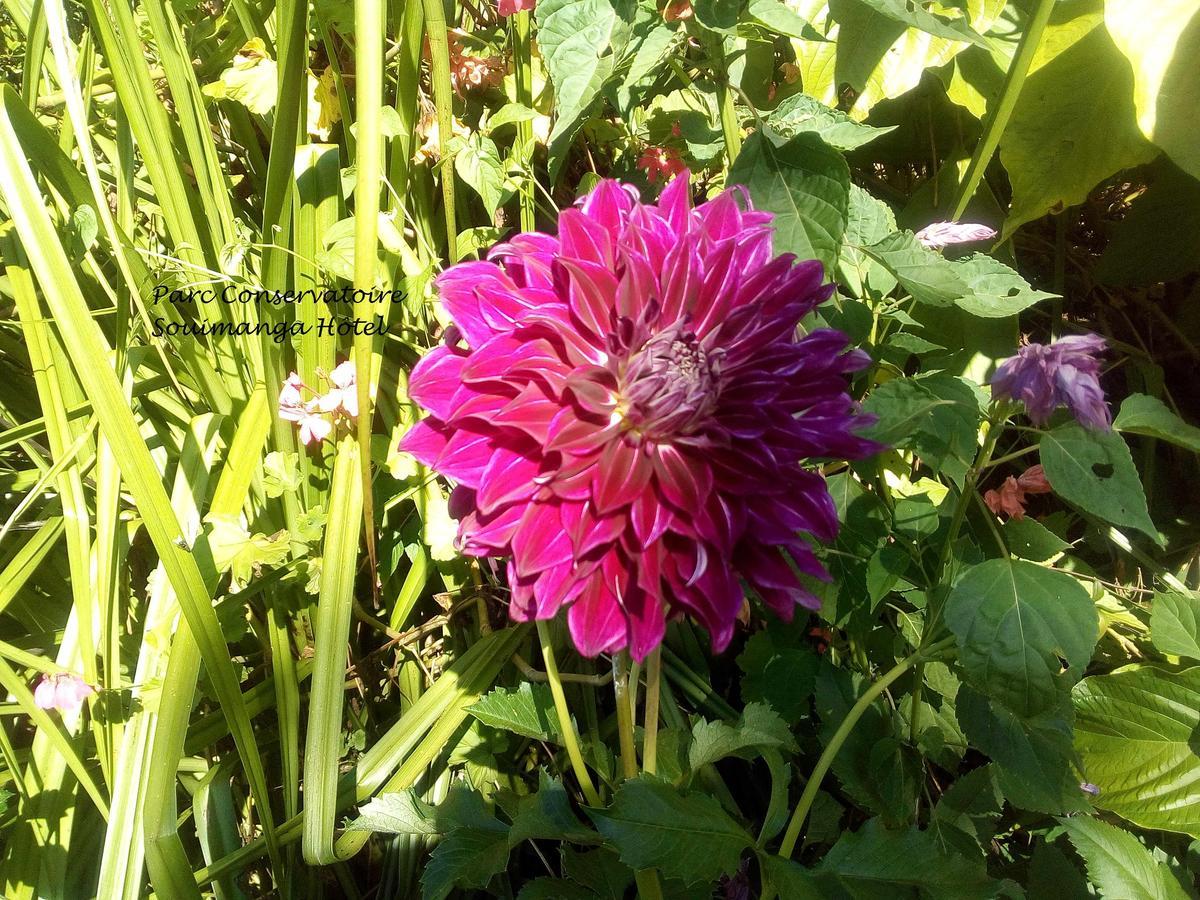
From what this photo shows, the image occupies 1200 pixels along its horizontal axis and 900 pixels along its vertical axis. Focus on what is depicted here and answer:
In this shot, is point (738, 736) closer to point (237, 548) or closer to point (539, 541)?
point (539, 541)

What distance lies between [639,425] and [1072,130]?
730 millimetres

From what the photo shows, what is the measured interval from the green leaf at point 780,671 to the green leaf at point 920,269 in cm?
38

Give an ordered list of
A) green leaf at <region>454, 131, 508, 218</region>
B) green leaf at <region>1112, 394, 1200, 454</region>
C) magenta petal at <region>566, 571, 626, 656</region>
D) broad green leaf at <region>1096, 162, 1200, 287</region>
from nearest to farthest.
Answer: magenta petal at <region>566, 571, 626, 656</region>
green leaf at <region>1112, 394, 1200, 454</region>
green leaf at <region>454, 131, 508, 218</region>
broad green leaf at <region>1096, 162, 1200, 287</region>

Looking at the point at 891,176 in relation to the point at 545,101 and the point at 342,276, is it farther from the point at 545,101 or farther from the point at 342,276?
the point at 342,276

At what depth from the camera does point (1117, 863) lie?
0.64 metres

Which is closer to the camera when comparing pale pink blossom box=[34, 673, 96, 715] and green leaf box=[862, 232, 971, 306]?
green leaf box=[862, 232, 971, 306]

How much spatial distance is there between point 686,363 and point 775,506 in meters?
0.11

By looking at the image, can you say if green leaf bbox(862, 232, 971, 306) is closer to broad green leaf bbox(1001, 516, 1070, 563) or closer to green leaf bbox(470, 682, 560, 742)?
broad green leaf bbox(1001, 516, 1070, 563)

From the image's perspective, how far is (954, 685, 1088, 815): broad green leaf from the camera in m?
0.61

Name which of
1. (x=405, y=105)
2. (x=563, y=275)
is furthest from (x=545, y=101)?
(x=563, y=275)

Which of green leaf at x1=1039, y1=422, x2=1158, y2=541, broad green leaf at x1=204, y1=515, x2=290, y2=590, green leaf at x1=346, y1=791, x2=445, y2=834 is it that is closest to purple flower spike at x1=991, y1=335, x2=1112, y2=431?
green leaf at x1=1039, y1=422, x2=1158, y2=541

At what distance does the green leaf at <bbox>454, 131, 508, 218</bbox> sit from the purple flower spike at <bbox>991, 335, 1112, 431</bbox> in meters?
0.54

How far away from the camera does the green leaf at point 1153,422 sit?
54 centimetres

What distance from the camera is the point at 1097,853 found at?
2.11 feet
